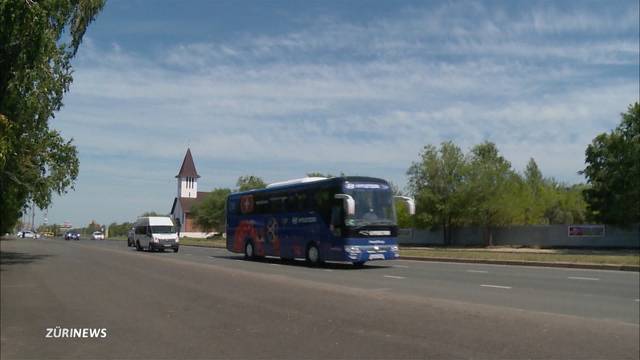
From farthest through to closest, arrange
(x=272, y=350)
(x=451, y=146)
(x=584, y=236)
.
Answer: (x=451, y=146) < (x=584, y=236) < (x=272, y=350)

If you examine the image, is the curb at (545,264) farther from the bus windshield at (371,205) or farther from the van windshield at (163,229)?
the van windshield at (163,229)

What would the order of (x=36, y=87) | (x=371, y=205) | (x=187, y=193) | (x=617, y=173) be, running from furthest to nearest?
(x=187, y=193)
(x=617, y=173)
(x=371, y=205)
(x=36, y=87)

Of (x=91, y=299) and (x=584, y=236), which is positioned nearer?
(x=91, y=299)

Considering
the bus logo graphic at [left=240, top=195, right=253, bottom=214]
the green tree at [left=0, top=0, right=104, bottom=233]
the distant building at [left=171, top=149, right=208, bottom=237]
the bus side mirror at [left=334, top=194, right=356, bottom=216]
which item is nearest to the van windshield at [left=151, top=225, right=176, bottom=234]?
the green tree at [left=0, top=0, right=104, bottom=233]

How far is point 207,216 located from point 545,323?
77.5 meters

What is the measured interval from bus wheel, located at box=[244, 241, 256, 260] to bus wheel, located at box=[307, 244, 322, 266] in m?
5.34

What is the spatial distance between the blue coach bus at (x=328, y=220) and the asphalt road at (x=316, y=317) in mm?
5260

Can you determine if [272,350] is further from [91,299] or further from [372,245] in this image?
[372,245]

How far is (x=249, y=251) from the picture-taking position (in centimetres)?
3059

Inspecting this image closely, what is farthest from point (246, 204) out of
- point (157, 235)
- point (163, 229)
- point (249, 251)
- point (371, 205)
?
point (163, 229)

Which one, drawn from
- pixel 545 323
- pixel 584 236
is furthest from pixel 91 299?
pixel 584 236

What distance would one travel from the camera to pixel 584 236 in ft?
146

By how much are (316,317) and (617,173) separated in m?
38.8

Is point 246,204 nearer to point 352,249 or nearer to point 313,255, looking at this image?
point 313,255
